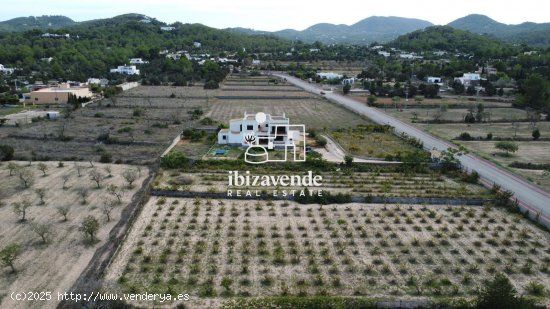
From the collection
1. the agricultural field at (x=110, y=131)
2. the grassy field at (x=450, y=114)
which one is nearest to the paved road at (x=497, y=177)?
the grassy field at (x=450, y=114)

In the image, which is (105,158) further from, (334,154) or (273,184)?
(334,154)

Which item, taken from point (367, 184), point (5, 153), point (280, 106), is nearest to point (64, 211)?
point (5, 153)

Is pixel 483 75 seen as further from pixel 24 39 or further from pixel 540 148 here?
pixel 24 39

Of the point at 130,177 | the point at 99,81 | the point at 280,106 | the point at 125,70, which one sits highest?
the point at 125,70

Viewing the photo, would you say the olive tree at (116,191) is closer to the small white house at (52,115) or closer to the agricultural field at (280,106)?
the agricultural field at (280,106)

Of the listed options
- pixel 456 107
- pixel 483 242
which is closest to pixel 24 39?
pixel 456 107

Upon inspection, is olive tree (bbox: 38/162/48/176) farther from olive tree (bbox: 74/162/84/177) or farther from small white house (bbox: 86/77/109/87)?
small white house (bbox: 86/77/109/87)
